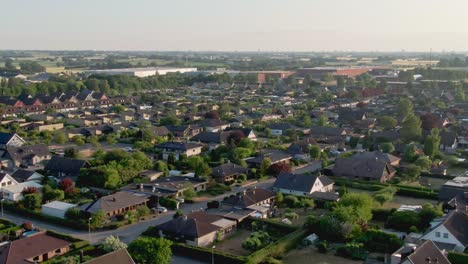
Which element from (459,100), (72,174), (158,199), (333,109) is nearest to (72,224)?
(158,199)

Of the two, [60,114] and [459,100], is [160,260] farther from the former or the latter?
[459,100]

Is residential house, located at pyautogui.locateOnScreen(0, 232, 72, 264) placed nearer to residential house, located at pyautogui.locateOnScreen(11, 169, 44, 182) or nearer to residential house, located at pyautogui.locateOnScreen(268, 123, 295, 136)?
residential house, located at pyautogui.locateOnScreen(11, 169, 44, 182)

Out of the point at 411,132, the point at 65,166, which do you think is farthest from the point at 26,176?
the point at 411,132

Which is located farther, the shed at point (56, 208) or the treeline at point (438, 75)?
the treeline at point (438, 75)

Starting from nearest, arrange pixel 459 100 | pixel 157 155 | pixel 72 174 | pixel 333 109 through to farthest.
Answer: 1. pixel 72 174
2. pixel 157 155
3. pixel 333 109
4. pixel 459 100

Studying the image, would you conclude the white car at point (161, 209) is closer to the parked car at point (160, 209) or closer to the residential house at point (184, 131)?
the parked car at point (160, 209)

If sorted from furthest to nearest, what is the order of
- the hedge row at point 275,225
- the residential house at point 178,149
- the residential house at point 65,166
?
the residential house at point 178,149 → the residential house at point 65,166 → the hedge row at point 275,225

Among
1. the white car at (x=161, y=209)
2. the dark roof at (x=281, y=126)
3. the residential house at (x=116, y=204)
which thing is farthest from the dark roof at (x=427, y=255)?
the dark roof at (x=281, y=126)
